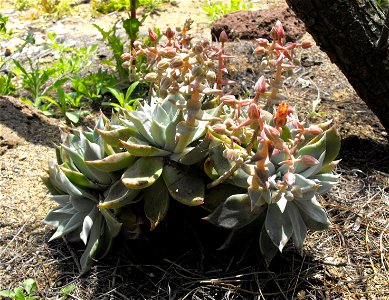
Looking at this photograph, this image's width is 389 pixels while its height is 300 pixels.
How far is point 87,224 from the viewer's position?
219 centimetres

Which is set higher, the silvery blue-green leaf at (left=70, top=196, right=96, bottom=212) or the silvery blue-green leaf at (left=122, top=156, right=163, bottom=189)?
the silvery blue-green leaf at (left=122, top=156, right=163, bottom=189)

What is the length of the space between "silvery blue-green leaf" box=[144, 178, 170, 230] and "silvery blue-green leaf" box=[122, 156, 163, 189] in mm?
81

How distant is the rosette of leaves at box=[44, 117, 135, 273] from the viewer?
2.19 meters

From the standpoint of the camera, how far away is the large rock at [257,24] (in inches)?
169

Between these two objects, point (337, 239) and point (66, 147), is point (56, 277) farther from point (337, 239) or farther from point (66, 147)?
point (337, 239)

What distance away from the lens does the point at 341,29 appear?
2816 mm

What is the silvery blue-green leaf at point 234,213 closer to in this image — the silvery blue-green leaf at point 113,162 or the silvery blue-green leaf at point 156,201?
the silvery blue-green leaf at point 156,201

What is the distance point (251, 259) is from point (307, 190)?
1.55ft

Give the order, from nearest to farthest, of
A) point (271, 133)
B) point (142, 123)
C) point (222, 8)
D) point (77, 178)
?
point (271, 133)
point (142, 123)
point (77, 178)
point (222, 8)

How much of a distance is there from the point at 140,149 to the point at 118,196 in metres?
0.22

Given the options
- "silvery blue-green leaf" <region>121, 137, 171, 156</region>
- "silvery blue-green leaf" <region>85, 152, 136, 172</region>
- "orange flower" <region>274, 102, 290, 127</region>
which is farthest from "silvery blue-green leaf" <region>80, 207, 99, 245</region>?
"orange flower" <region>274, 102, 290, 127</region>

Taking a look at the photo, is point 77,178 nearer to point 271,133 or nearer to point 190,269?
point 190,269

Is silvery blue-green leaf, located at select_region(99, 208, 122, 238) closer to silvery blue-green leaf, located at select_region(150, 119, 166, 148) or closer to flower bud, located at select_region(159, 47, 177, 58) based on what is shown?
silvery blue-green leaf, located at select_region(150, 119, 166, 148)

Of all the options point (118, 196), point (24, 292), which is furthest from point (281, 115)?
point (24, 292)
